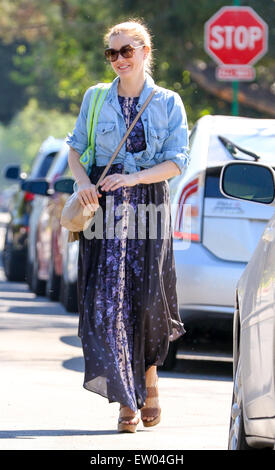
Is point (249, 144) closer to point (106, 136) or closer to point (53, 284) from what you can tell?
point (106, 136)

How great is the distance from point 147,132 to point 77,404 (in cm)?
168

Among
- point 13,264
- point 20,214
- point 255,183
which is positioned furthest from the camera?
point 13,264

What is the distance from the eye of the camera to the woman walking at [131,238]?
6906 mm

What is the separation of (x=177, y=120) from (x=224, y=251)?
7.82 ft

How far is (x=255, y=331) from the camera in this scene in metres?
4.92

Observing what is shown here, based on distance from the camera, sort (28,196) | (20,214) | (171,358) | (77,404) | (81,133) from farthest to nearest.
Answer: (20,214)
(28,196)
(171,358)
(77,404)
(81,133)

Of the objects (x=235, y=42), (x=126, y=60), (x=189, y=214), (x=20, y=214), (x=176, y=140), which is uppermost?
(x=235, y=42)

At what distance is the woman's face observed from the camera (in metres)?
6.98

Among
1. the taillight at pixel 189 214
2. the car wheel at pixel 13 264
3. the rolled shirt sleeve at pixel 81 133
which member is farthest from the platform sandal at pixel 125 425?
the car wheel at pixel 13 264

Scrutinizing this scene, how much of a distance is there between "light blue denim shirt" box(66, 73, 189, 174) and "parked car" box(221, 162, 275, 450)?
4.66 feet

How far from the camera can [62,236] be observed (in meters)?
14.3

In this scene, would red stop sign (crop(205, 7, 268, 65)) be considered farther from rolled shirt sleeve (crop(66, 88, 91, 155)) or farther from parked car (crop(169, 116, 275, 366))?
rolled shirt sleeve (crop(66, 88, 91, 155))

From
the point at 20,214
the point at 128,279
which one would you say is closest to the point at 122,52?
the point at 128,279

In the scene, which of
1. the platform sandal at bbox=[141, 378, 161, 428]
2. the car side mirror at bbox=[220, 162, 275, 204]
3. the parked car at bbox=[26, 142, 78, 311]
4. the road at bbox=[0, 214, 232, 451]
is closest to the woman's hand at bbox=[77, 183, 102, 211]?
the platform sandal at bbox=[141, 378, 161, 428]
